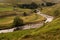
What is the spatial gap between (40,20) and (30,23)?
1326 centimetres

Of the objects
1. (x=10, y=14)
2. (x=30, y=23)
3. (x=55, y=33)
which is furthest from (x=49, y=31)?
(x=10, y=14)

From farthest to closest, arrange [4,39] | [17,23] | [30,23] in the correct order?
[30,23] < [17,23] < [4,39]

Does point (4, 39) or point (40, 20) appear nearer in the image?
point (4, 39)

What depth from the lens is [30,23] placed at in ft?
507

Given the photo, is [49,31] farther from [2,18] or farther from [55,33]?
[2,18]

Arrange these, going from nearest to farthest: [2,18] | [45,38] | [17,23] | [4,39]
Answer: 1. [45,38]
2. [4,39]
3. [17,23]
4. [2,18]

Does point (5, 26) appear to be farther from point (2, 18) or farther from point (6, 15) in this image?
point (6, 15)

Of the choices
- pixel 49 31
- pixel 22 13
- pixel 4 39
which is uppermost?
pixel 49 31

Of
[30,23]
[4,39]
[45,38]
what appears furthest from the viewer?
[30,23]

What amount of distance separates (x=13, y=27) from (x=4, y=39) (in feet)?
158

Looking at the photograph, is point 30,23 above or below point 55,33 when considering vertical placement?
below

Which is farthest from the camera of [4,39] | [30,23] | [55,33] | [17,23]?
[30,23]

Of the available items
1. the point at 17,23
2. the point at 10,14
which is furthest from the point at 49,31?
the point at 10,14

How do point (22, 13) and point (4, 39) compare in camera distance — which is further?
point (22, 13)
